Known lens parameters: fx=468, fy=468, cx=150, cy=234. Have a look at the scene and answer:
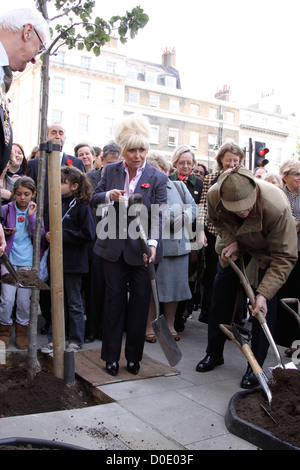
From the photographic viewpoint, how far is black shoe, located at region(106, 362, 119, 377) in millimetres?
3782

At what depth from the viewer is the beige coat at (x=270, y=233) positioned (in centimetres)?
347

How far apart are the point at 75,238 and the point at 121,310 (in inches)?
39.7

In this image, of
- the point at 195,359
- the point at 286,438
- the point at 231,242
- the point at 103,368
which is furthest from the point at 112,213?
the point at 286,438

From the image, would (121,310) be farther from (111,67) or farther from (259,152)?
(111,67)

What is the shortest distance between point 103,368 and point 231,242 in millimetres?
1510

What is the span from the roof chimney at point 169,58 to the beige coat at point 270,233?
47.0 metres

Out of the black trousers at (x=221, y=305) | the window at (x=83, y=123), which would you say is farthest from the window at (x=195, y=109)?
the black trousers at (x=221, y=305)

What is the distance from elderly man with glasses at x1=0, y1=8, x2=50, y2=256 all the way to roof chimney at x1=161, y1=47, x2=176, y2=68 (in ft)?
157

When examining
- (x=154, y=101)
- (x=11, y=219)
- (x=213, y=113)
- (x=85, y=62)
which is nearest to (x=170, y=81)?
(x=154, y=101)

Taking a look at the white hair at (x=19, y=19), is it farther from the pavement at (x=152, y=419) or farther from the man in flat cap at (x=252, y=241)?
the pavement at (x=152, y=419)

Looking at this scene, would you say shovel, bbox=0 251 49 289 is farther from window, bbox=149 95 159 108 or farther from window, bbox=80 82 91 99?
window, bbox=149 95 159 108

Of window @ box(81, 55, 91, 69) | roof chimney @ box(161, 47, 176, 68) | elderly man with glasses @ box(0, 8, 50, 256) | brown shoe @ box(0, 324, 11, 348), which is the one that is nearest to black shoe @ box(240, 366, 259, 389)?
brown shoe @ box(0, 324, 11, 348)

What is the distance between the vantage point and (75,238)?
14.9ft
